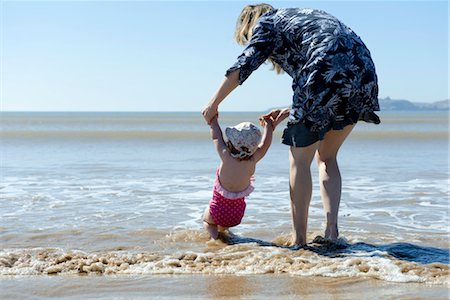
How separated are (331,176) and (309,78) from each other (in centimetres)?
75

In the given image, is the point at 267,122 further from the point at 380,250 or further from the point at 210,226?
the point at 380,250

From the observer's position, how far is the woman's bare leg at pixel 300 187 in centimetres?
404

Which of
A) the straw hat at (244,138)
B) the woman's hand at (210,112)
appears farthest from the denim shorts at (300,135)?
the woman's hand at (210,112)

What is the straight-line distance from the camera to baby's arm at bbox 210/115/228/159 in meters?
4.30

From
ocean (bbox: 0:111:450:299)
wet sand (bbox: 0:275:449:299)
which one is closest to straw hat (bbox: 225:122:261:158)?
ocean (bbox: 0:111:450:299)

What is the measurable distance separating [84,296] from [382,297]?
1.39 metres

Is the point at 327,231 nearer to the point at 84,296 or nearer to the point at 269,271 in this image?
the point at 269,271

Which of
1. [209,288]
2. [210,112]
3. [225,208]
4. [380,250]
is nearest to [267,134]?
[210,112]

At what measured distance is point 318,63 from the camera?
12.6 feet

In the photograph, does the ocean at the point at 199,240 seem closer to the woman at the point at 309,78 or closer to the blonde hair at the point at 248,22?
the woman at the point at 309,78

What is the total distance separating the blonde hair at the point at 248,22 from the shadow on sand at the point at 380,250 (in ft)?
3.91

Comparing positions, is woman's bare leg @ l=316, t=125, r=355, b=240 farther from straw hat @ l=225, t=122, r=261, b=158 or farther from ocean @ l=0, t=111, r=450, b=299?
straw hat @ l=225, t=122, r=261, b=158

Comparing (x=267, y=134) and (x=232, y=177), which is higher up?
(x=267, y=134)

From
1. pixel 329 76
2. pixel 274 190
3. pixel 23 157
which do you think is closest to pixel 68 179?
pixel 274 190
